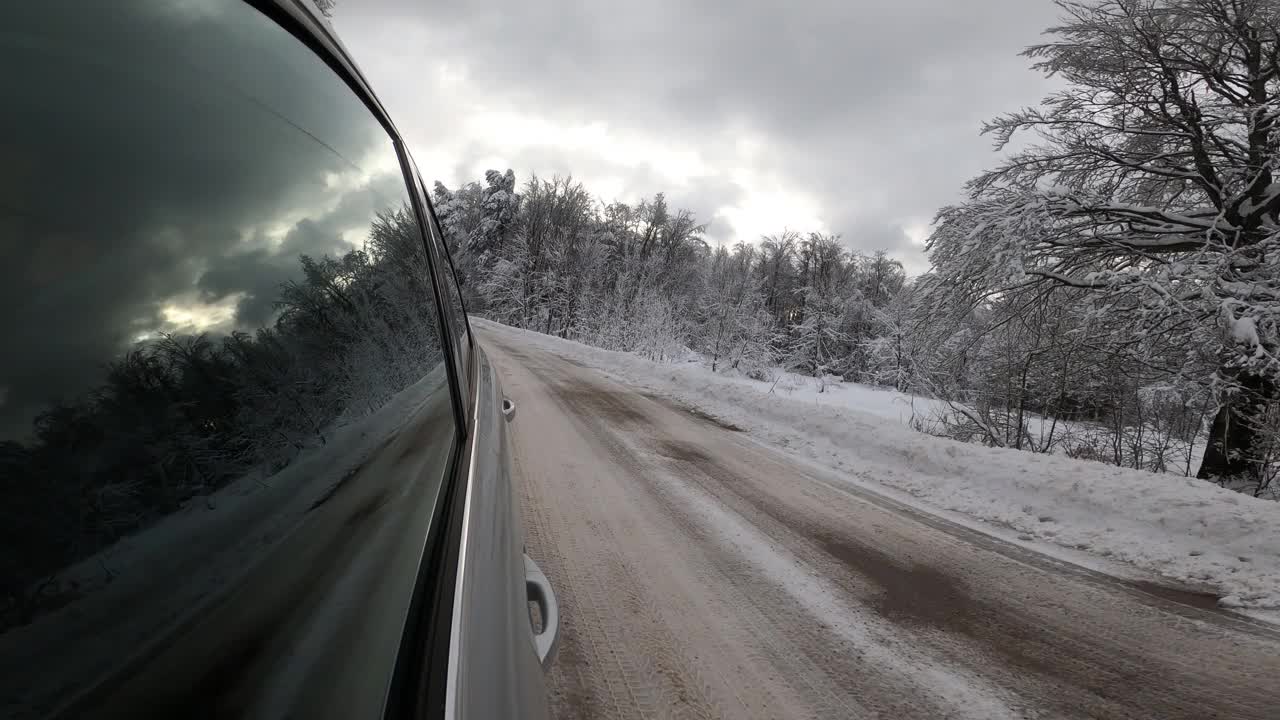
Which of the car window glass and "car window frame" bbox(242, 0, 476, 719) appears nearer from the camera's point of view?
"car window frame" bbox(242, 0, 476, 719)

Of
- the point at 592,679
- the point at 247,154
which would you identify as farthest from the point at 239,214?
the point at 592,679

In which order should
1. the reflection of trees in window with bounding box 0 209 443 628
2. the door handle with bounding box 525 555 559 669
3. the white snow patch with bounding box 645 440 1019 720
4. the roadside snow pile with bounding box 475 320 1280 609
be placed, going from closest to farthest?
the reflection of trees in window with bounding box 0 209 443 628, the door handle with bounding box 525 555 559 669, the white snow patch with bounding box 645 440 1019 720, the roadside snow pile with bounding box 475 320 1280 609

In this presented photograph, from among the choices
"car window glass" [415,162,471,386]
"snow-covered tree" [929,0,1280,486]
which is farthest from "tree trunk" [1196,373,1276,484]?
"car window glass" [415,162,471,386]

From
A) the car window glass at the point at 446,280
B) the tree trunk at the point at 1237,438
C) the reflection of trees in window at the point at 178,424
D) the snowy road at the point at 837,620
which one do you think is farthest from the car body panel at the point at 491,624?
the tree trunk at the point at 1237,438

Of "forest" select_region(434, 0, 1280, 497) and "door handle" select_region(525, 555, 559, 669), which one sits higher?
"forest" select_region(434, 0, 1280, 497)

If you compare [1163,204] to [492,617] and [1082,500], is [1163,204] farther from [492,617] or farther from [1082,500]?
[492,617]

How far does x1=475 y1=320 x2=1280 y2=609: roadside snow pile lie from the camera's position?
12.8ft

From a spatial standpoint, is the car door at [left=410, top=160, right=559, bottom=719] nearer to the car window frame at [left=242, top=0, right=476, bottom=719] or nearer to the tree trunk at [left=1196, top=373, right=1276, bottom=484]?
the car window frame at [left=242, top=0, right=476, bottom=719]

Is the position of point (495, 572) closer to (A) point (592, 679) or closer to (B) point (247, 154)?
(B) point (247, 154)

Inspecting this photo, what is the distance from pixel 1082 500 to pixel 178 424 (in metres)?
6.25

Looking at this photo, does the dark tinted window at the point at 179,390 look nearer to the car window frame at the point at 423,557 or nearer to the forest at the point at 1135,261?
the car window frame at the point at 423,557

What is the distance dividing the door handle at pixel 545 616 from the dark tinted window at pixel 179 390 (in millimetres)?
422

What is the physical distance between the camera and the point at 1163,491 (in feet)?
15.5

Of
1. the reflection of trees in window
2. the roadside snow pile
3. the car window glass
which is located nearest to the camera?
the reflection of trees in window
